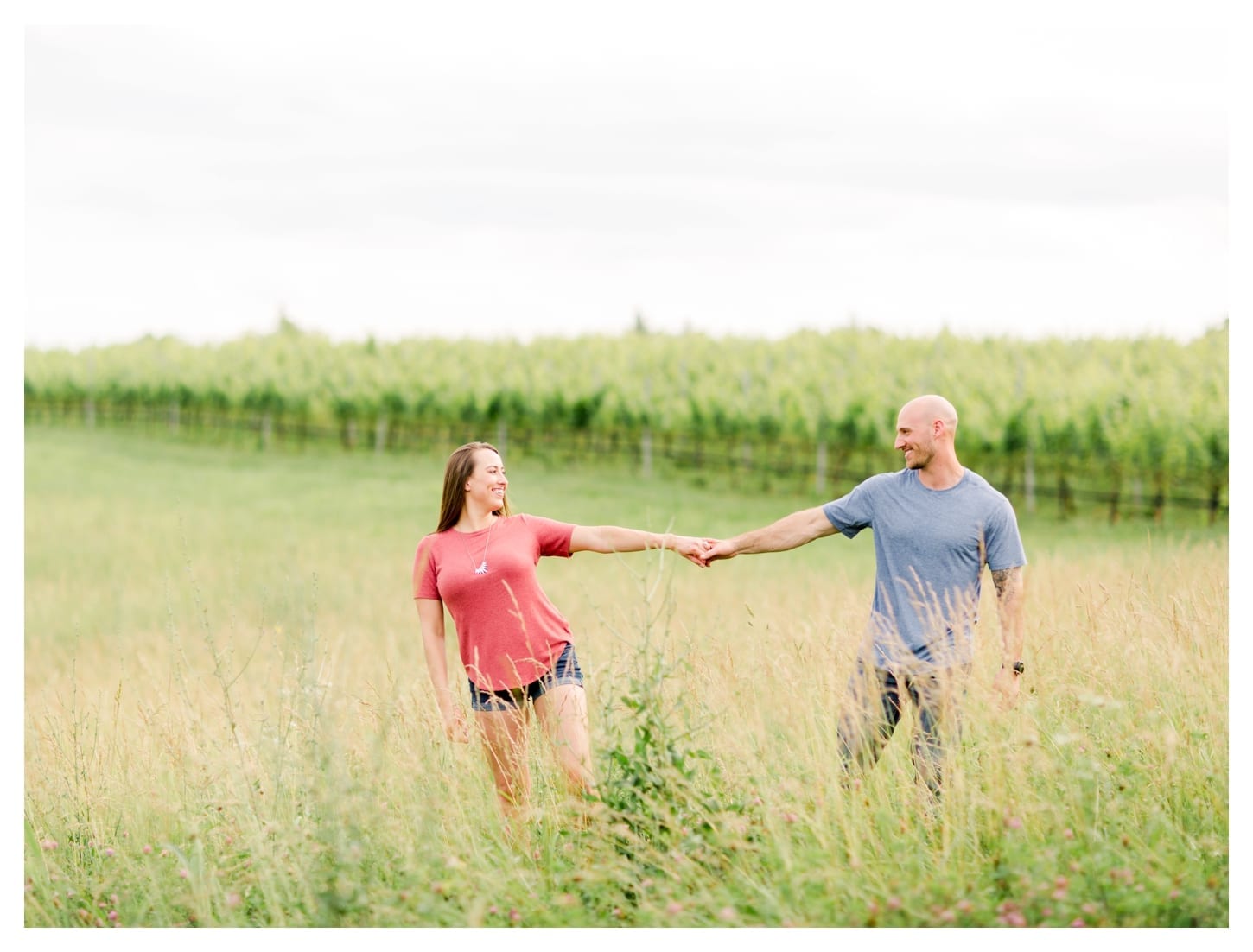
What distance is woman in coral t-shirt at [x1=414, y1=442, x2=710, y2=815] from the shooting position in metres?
4.34

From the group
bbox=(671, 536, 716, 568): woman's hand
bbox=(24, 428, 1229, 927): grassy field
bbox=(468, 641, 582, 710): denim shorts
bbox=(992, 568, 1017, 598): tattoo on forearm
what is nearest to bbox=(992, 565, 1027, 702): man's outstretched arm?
bbox=(992, 568, 1017, 598): tattoo on forearm

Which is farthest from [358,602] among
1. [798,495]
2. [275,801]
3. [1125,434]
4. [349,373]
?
[349,373]

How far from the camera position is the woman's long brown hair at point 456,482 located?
15.1ft

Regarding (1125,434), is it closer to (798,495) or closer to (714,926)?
(798,495)

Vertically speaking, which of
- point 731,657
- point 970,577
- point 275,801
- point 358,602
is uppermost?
point 970,577

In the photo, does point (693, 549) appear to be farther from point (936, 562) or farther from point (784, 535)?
point (936, 562)

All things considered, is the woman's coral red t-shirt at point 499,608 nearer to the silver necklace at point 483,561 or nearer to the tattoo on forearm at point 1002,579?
the silver necklace at point 483,561

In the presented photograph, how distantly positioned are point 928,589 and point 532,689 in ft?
5.74

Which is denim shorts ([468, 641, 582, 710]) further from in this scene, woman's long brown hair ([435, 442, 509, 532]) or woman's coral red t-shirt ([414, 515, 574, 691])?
woman's long brown hair ([435, 442, 509, 532])

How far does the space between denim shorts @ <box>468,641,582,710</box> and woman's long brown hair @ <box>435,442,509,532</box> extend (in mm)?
752

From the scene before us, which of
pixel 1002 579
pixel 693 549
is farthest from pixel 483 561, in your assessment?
pixel 1002 579

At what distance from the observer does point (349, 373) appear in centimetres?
4531

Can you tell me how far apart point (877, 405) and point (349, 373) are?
23753 mm

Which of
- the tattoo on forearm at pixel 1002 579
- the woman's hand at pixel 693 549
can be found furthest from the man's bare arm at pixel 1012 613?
the woman's hand at pixel 693 549
